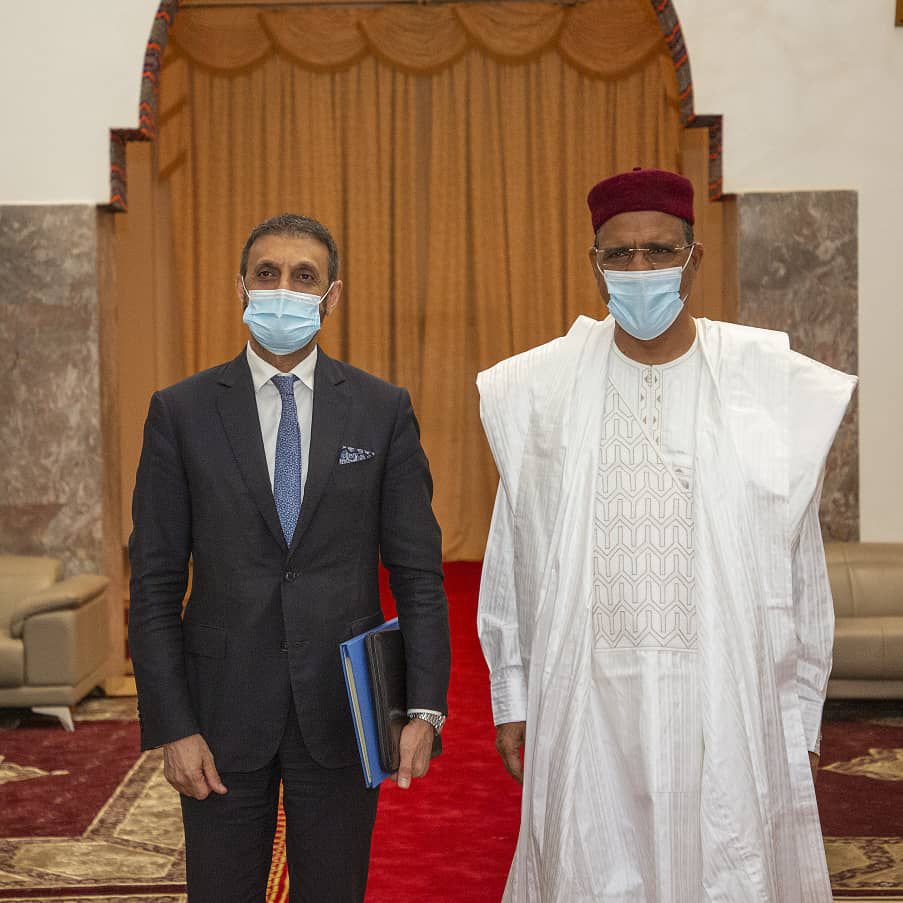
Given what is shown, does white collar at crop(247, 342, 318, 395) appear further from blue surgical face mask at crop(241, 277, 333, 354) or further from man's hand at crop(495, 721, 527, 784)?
man's hand at crop(495, 721, 527, 784)

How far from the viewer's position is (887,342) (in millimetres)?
5730

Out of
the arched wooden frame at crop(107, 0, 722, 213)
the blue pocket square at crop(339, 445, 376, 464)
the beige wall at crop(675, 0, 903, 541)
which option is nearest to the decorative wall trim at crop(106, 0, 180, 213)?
the arched wooden frame at crop(107, 0, 722, 213)

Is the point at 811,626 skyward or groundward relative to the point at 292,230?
groundward

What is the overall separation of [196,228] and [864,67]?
17.6 feet

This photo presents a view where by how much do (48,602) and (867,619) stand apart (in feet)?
11.4

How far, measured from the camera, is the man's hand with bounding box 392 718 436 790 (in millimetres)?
2156

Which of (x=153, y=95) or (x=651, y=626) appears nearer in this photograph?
(x=651, y=626)

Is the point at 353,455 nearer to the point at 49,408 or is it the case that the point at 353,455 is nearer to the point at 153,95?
the point at 49,408

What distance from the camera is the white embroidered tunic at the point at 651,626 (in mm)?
2242

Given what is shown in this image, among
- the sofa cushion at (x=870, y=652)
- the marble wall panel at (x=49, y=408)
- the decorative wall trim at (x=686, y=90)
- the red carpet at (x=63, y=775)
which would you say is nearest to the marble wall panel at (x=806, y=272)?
the decorative wall trim at (x=686, y=90)

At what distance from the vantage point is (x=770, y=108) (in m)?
5.63

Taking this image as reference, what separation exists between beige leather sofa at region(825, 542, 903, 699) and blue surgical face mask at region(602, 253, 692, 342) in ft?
10.8

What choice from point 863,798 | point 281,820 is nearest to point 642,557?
point 281,820

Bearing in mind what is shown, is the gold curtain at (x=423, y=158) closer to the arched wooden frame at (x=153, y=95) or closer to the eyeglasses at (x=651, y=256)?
the arched wooden frame at (x=153, y=95)
